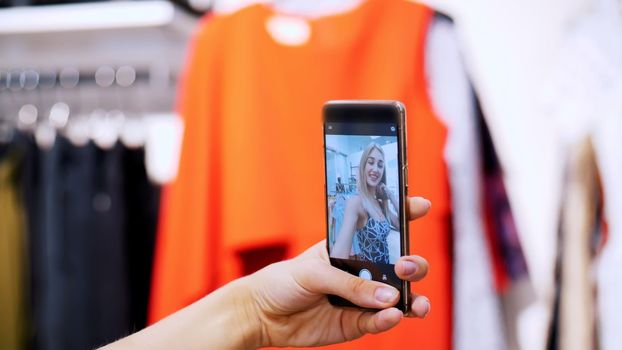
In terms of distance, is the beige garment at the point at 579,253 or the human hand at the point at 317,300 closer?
the human hand at the point at 317,300

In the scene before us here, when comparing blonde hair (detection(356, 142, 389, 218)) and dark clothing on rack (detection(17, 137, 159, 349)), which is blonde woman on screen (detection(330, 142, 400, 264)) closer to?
blonde hair (detection(356, 142, 389, 218))

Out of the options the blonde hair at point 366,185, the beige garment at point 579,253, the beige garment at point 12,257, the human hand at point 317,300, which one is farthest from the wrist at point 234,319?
the beige garment at point 12,257

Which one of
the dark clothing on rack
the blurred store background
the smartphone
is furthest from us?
the dark clothing on rack

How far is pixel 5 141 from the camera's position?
84 centimetres

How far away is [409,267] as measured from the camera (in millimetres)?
347

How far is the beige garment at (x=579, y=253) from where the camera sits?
0.53 metres

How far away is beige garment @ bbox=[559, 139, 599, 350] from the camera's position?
53cm

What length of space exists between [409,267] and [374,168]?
56 millimetres

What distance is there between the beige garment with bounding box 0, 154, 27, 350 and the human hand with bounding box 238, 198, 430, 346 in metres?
0.49

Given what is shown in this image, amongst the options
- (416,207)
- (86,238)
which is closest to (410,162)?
(416,207)

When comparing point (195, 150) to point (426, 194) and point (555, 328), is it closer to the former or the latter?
point (426, 194)

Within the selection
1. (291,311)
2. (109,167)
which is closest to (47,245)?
(109,167)

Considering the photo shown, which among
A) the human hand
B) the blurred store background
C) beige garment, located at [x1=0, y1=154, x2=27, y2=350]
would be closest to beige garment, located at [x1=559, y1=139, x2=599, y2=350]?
the blurred store background

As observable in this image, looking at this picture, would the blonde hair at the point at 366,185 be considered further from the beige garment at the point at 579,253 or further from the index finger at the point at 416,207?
the beige garment at the point at 579,253
